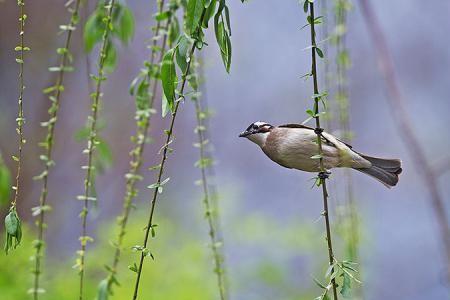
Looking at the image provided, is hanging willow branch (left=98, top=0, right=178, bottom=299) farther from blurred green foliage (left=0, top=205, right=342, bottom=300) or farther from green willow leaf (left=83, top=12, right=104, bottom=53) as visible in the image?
blurred green foliage (left=0, top=205, right=342, bottom=300)

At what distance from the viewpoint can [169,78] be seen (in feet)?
2.84

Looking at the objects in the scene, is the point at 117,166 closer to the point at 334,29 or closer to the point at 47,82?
the point at 47,82

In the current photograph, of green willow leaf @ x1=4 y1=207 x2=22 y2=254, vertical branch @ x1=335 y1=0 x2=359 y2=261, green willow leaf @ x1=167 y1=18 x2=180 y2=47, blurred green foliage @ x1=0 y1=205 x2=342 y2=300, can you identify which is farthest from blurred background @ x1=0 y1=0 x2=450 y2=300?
green willow leaf @ x1=4 y1=207 x2=22 y2=254

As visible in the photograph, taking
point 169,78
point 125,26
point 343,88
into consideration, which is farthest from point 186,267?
point 169,78

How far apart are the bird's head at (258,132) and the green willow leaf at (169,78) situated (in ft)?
0.67

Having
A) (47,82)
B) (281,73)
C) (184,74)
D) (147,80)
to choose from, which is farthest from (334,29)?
(281,73)

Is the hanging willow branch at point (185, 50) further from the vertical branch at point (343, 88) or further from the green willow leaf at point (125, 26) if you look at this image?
the vertical branch at point (343, 88)

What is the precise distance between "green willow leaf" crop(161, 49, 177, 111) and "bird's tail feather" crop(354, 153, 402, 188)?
0.38 metres

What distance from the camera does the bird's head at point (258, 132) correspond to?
3.44ft

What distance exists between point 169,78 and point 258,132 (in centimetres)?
23

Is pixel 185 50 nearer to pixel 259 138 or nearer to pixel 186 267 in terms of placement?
pixel 259 138

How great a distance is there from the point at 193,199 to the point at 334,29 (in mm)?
1961

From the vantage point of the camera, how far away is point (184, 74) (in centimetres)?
87

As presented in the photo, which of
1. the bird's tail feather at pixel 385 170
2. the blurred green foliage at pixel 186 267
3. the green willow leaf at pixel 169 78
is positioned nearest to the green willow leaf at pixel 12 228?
the green willow leaf at pixel 169 78
